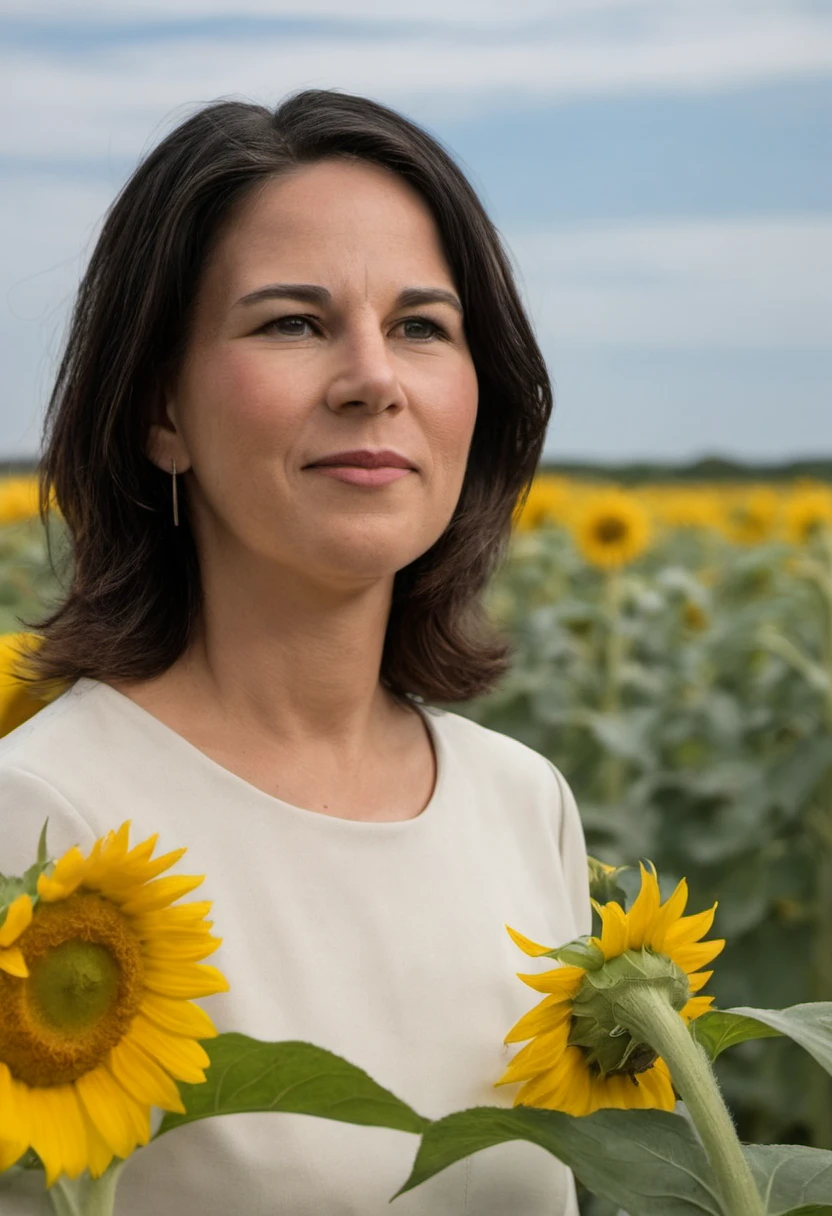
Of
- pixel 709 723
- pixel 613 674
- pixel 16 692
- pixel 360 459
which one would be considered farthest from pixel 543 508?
pixel 360 459

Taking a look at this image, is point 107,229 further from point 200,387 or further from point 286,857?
point 286,857

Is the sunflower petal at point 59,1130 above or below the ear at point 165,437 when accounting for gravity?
below

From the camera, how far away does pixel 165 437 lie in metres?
1.64

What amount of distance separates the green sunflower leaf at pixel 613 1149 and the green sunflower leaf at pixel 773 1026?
0.08 m

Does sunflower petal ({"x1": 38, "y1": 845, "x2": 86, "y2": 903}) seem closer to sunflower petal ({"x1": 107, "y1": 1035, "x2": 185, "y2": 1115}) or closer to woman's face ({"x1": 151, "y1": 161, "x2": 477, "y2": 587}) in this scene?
sunflower petal ({"x1": 107, "y1": 1035, "x2": 185, "y2": 1115})

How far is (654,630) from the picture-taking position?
5.36 metres

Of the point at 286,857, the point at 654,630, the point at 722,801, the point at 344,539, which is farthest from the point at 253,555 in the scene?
the point at 654,630

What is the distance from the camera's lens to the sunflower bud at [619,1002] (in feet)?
3.40

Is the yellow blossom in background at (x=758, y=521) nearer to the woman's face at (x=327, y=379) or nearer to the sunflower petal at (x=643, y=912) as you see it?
the woman's face at (x=327, y=379)

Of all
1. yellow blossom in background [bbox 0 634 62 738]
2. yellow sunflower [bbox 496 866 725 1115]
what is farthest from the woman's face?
yellow sunflower [bbox 496 866 725 1115]

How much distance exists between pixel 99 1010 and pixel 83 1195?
0.10 metres

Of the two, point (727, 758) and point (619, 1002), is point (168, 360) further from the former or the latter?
point (727, 758)

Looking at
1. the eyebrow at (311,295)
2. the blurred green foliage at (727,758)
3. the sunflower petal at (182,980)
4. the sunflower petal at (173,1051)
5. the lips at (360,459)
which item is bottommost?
the blurred green foliage at (727,758)

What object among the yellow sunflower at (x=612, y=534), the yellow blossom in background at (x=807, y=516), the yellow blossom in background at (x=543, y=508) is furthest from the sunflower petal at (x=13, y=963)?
the yellow blossom in background at (x=543, y=508)
